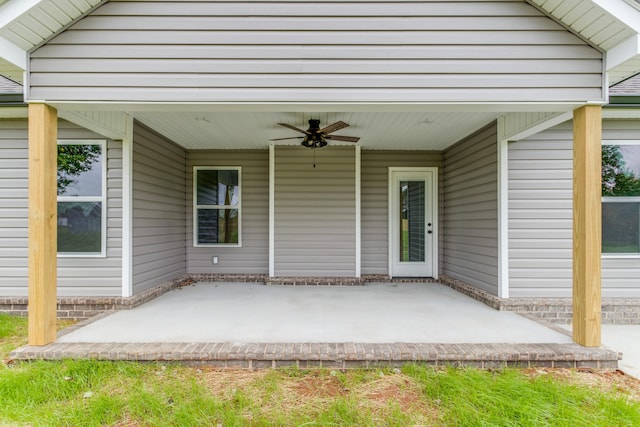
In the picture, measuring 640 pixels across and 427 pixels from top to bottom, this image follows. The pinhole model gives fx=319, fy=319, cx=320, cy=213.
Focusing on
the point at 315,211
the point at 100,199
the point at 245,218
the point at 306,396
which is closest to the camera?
the point at 306,396

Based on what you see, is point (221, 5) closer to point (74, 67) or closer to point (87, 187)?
point (74, 67)

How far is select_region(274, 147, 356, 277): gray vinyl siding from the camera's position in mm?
5945

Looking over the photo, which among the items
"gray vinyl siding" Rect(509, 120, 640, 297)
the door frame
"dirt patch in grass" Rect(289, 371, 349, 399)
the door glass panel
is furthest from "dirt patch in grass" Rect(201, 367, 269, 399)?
the door glass panel

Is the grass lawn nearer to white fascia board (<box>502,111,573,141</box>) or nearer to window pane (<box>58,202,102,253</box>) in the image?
window pane (<box>58,202,102,253</box>)

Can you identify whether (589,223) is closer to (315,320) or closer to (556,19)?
(556,19)

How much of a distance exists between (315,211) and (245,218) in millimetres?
1397

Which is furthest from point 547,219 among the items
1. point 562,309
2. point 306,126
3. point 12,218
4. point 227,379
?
point 12,218

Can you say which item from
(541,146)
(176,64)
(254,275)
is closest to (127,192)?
(176,64)

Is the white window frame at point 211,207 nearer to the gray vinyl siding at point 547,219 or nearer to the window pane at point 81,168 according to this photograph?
the window pane at point 81,168

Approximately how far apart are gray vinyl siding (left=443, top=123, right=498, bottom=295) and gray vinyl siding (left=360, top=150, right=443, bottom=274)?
45 cm

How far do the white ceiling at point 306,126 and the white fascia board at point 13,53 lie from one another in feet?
4.66

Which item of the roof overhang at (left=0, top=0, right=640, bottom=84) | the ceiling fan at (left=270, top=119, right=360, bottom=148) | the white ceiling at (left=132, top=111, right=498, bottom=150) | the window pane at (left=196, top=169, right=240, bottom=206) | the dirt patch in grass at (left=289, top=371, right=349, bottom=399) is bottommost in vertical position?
the dirt patch in grass at (left=289, top=371, right=349, bottom=399)

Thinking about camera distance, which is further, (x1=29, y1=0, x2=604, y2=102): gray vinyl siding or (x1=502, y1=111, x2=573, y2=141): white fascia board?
(x1=502, y1=111, x2=573, y2=141): white fascia board

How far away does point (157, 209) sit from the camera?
516 cm
